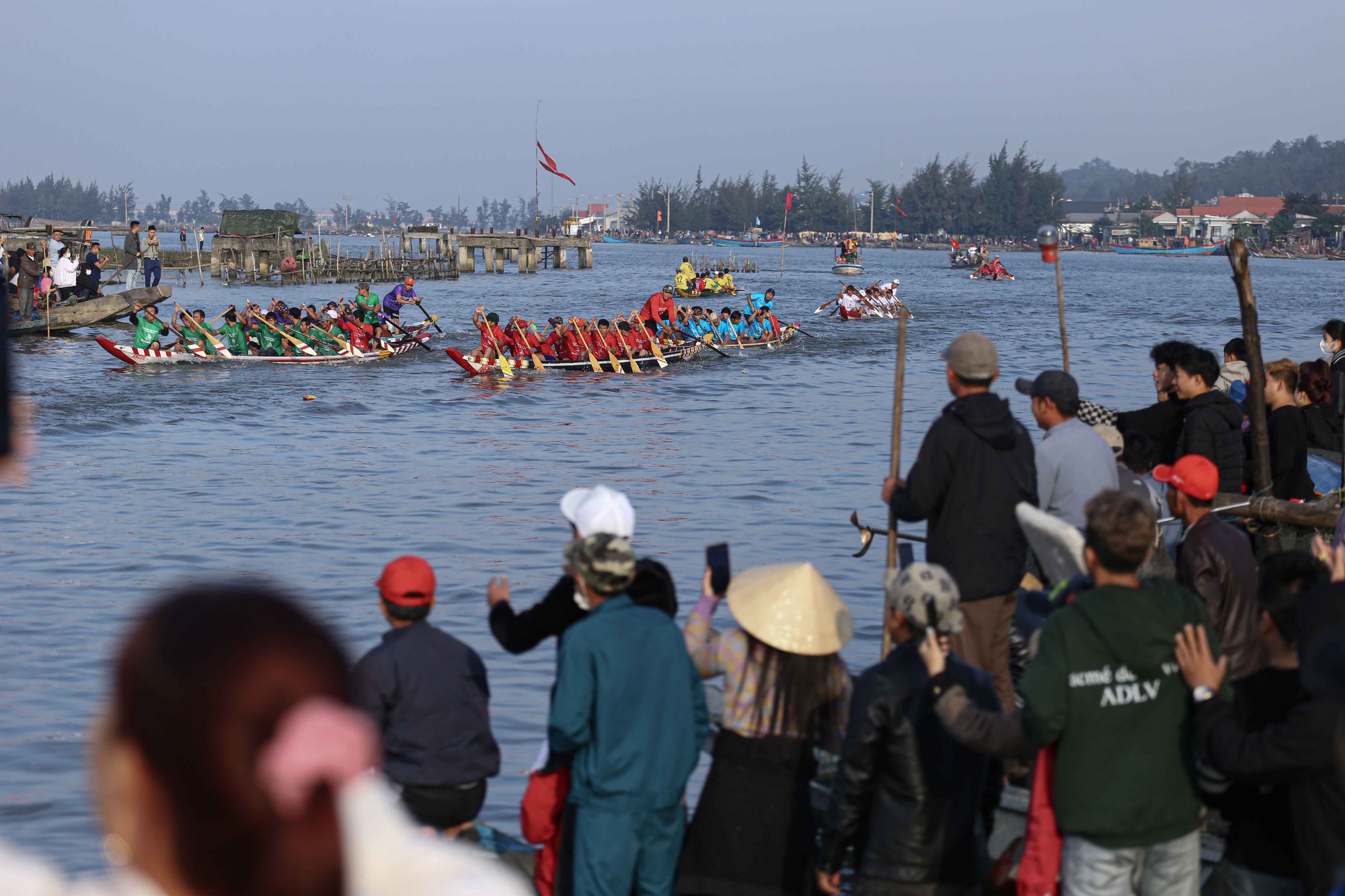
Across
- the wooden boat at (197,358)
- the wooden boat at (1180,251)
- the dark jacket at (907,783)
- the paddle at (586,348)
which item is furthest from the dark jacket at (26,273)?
the wooden boat at (1180,251)

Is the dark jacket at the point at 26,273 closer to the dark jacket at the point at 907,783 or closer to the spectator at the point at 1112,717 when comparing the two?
the dark jacket at the point at 907,783

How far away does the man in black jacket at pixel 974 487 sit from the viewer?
5.14 meters

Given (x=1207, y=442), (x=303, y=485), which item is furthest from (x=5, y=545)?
(x=1207, y=442)

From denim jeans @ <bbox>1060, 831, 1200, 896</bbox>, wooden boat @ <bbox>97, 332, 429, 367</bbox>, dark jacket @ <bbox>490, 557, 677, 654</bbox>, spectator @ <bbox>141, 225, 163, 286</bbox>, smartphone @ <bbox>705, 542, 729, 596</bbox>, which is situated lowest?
wooden boat @ <bbox>97, 332, 429, 367</bbox>

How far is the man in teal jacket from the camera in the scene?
13.1 feet

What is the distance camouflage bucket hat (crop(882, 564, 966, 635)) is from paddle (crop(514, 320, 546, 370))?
961 inches

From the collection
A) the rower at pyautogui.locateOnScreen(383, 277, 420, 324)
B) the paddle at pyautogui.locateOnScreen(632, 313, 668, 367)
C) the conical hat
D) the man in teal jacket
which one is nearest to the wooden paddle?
the paddle at pyautogui.locateOnScreen(632, 313, 668, 367)

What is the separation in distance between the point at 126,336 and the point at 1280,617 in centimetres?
3706

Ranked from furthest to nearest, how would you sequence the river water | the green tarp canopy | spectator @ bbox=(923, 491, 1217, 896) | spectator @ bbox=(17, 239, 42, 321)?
the green tarp canopy → spectator @ bbox=(17, 239, 42, 321) → the river water → spectator @ bbox=(923, 491, 1217, 896)

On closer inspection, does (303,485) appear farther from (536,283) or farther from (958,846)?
(536,283)

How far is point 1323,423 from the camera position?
32.7ft

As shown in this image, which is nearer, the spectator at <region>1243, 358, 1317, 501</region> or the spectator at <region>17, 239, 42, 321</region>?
the spectator at <region>1243, 358, 1317, 501</region>

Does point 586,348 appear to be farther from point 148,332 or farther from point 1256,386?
point 1256,386

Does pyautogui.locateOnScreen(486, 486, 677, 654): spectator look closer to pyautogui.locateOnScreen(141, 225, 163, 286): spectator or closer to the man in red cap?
the man in red cap
